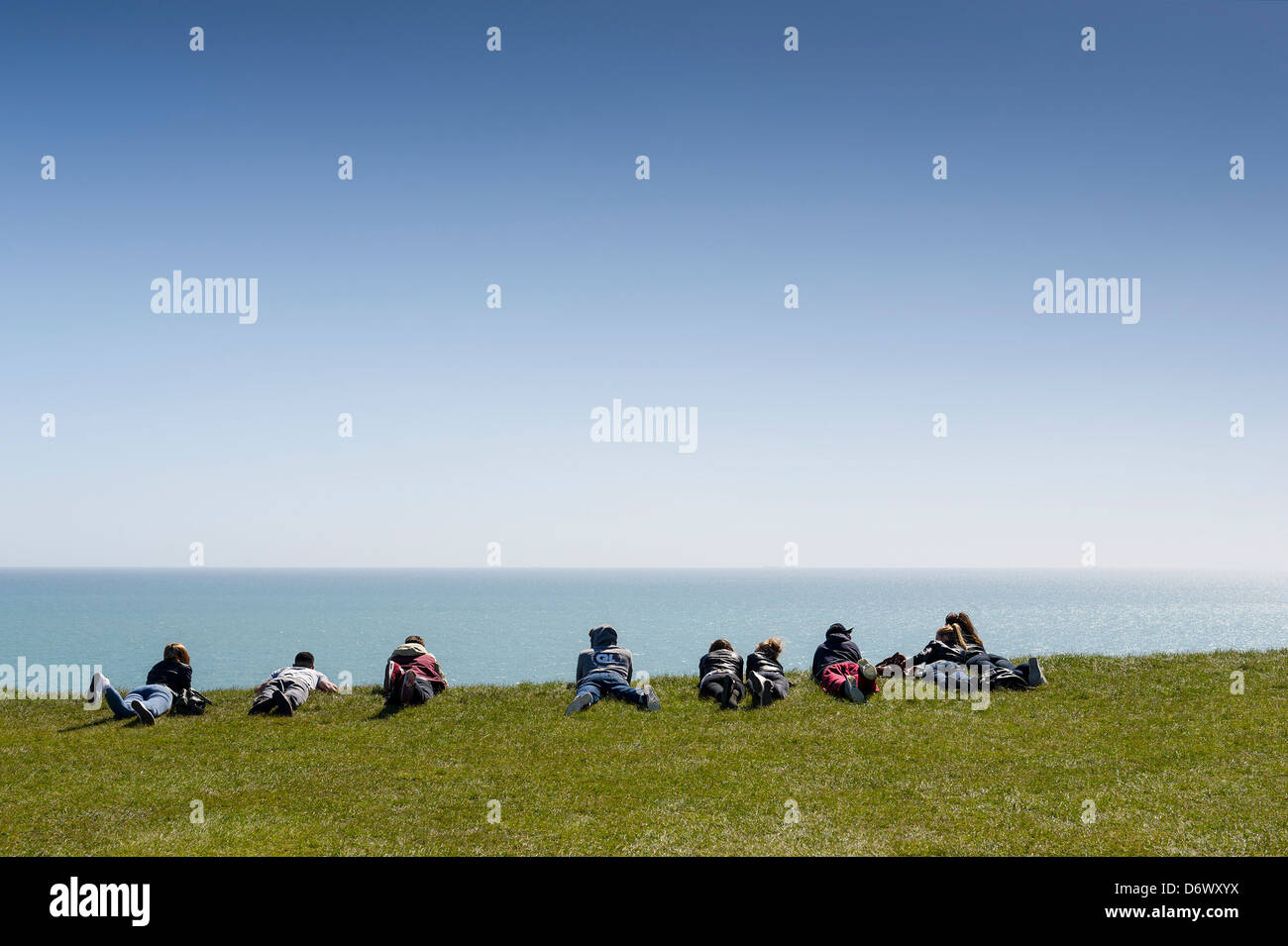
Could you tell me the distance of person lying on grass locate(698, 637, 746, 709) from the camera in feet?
55.7

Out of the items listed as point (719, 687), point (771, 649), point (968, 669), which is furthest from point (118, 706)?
point (968, 669)

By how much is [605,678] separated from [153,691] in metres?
9.99

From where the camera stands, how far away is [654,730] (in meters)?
15.1

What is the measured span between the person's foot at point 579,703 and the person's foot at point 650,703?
3.79ft

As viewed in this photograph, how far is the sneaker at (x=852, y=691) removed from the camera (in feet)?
56.1

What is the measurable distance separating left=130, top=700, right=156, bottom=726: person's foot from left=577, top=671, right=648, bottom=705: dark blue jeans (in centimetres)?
893

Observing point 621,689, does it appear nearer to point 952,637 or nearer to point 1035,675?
point 952,637

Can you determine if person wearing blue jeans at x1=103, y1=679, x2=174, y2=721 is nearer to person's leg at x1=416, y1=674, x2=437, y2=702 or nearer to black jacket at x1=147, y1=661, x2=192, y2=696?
A: black jacket at x1=147, y1=661, x2=192, y2=696

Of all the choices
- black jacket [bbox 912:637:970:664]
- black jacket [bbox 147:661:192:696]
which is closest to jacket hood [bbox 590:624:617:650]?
black jacket [bbox 912:637:970:664]

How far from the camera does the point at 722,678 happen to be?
17281mm

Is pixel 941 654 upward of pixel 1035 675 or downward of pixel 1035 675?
upward

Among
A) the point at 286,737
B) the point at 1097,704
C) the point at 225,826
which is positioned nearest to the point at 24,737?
the point at 286,737

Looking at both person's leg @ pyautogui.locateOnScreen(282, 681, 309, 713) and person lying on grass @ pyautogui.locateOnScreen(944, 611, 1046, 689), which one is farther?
person lying on grass @ pyautogui.locateOnScreen(944, 611, 1046, 689)
